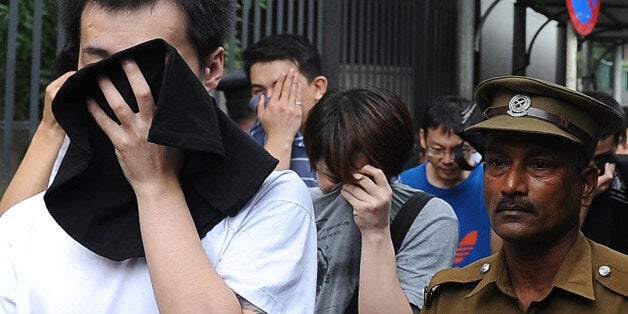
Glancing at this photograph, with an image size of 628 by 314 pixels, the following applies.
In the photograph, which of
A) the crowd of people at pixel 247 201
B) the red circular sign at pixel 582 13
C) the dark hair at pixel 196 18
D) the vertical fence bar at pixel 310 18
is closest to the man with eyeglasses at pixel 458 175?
the crowd of people at pixel 247 201

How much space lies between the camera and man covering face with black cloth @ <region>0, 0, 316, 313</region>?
1.80 meters

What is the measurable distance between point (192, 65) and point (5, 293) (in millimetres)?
561

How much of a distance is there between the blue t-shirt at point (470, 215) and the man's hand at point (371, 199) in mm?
1337

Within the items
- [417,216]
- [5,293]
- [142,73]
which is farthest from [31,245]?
[417,216]

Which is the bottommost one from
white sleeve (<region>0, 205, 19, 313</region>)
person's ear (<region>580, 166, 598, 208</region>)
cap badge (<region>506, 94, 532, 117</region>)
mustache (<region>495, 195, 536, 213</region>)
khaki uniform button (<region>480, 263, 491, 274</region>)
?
khaki uniform button (<region>480, 263, 491, 274</region>)

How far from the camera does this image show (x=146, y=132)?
1.84 metres

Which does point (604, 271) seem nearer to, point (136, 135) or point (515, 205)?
point (515, 205)

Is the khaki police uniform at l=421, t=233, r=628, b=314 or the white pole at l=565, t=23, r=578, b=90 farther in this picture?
the white pole at l=565, t=23, r=578, b=90

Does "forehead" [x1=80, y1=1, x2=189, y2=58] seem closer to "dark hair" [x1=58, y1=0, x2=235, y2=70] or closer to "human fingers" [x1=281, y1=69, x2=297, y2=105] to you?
"dark hair" [x1=58, y1=0, x2=235, y2=70]

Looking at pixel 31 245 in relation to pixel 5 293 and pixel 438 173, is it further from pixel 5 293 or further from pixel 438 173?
pixel 438 173

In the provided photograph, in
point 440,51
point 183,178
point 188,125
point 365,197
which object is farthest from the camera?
point 440,51

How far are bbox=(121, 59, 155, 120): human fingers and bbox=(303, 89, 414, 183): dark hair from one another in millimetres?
1219

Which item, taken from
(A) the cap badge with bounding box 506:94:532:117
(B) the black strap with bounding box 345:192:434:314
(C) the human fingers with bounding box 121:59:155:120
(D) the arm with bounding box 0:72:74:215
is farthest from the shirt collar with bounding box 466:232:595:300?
(D) the arm with bounding box 0:72:74:215

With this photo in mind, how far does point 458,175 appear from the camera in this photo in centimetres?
452
